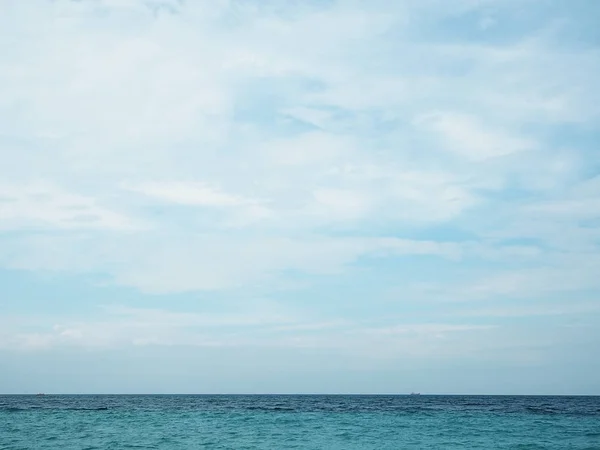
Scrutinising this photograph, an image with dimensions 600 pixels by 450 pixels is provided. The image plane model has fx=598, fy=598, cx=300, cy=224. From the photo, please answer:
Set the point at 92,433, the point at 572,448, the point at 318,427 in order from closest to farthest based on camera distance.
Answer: the point at 572,448, the point at 92,433, the point at 318,427

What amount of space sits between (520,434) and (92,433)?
83.2 ft

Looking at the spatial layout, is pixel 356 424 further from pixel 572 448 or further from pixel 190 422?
pixel 572 448

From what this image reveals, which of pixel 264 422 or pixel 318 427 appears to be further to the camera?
pixel 264 422

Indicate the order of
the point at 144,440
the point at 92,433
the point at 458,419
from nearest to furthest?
the point at 144,440 → the point at 92,433 → the point at 458,419

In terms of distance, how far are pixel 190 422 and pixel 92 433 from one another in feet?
32.0

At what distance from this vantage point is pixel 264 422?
145 feet

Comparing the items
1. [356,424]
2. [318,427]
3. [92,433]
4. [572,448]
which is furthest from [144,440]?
[572,448]

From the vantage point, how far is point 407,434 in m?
36.3

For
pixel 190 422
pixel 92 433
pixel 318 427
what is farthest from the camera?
pixel 190 422

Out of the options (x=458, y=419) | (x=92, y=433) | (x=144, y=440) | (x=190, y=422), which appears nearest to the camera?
(x=144, y=440)

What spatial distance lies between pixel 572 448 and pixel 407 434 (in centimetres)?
1002

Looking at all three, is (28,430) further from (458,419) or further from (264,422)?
(458,419)

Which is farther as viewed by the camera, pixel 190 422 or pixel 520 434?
pixel 190 422

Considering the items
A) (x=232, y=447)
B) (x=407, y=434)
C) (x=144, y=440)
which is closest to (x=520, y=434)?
(x=407, y=434)
